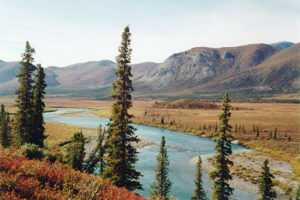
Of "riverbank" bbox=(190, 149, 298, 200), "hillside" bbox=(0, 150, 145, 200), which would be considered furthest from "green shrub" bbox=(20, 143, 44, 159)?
"riverbank" bbox=(190, 149, 298, 200)

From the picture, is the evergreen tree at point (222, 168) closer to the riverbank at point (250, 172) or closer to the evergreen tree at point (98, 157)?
the evergreen tree at point (98, 157)

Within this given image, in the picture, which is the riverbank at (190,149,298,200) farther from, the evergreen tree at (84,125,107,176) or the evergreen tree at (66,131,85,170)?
the evergreen tree at (66,131,85,170)

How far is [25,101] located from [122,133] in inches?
847

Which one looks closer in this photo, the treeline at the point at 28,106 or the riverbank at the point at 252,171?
the treeline at the point at 28,106

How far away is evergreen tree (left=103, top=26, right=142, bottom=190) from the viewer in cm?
1952

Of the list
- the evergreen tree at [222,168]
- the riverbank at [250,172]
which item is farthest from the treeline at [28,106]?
the evergreen tree at [222,168]

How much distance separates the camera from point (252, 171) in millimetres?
42906

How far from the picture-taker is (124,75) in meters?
20.4

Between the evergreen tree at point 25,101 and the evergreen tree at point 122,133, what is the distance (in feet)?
61.8

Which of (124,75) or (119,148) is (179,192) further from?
(124,75)

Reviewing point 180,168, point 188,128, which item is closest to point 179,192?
point 180,168

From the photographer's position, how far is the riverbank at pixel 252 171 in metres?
35.2

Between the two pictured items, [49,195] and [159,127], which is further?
[159,127]

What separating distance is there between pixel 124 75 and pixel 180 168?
1205 inches
